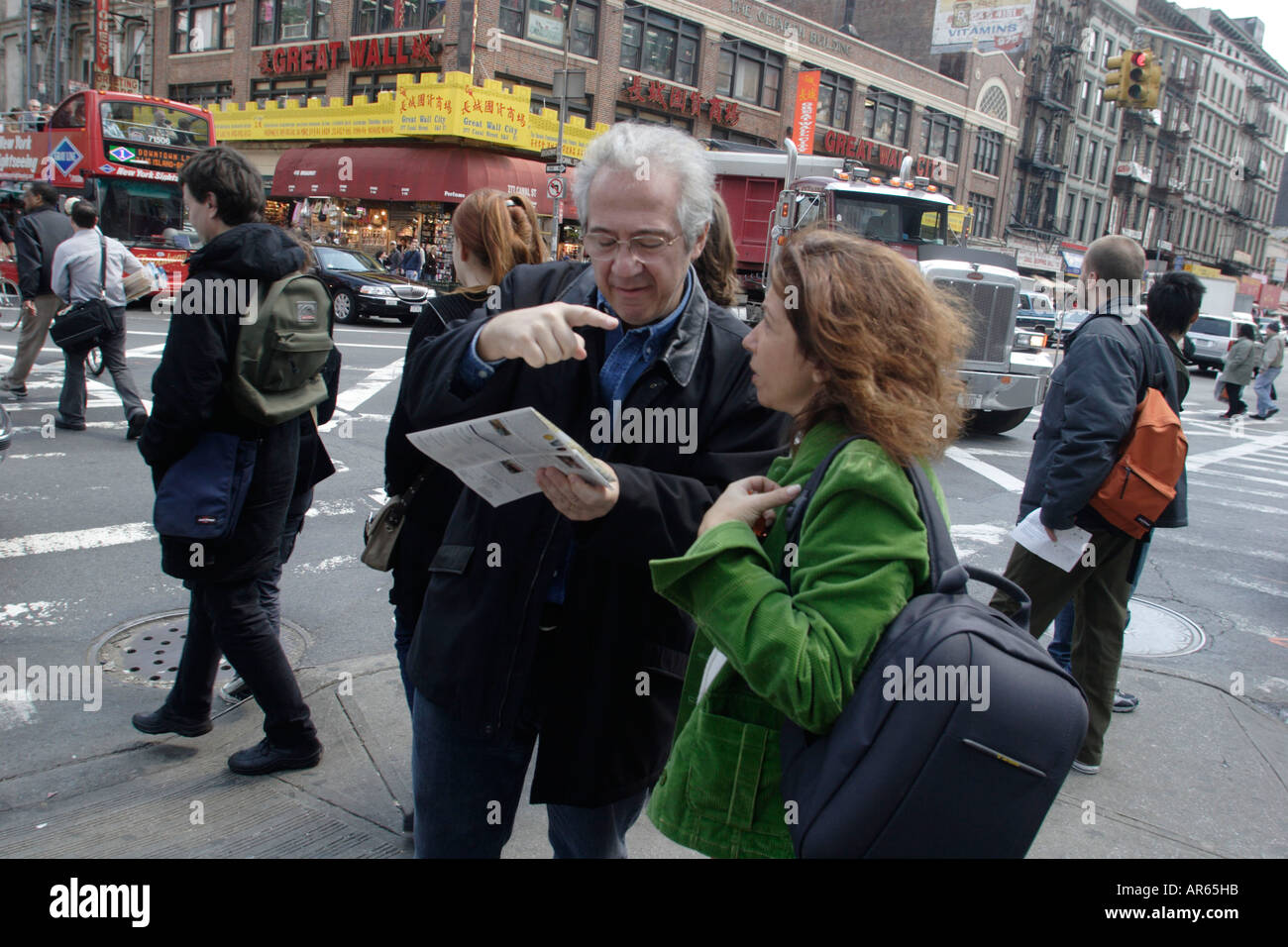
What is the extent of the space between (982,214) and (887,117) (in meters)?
9.53

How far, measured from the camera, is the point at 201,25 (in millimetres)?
33812

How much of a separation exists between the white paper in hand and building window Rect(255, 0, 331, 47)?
107ft

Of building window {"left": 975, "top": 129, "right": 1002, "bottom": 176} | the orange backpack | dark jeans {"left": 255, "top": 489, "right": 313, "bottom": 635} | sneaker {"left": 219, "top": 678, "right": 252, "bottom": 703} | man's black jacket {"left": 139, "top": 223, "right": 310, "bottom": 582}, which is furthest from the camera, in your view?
building window {"left": 975, "top": 129, "right": 1002, "bottom": 176}

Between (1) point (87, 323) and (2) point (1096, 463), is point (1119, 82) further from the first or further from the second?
(1) point (87, 323)

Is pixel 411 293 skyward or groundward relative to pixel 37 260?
groundward

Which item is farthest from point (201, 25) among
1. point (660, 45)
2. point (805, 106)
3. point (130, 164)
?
point (805, 106)

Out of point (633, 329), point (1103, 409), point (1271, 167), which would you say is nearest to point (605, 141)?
point (633, 329)

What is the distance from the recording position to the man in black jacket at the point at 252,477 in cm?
301

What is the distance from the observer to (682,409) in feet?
6.56

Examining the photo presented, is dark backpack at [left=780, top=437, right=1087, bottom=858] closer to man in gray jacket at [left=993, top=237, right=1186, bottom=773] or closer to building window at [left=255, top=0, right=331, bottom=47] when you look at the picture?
man in gray jacket at [left=993, top=237, right=1186, bottom=773]

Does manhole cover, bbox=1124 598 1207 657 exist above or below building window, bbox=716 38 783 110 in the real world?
below

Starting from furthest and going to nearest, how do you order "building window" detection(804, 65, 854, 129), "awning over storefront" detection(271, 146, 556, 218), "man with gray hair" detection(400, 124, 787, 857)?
"building window" detection(804, 65, 854, 129), "awning over storefront" detection(271, 146, 556, 218), "man with gray hair" detection(400, 124, 787, 857)

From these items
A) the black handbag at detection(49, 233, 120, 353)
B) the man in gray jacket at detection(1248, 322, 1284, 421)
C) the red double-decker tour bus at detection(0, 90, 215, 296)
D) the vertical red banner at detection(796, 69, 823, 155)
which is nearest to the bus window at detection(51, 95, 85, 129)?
the red double-decker tour bus at detection(0, 90, 215, 296)

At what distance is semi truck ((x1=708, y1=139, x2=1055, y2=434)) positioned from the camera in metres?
12.1
